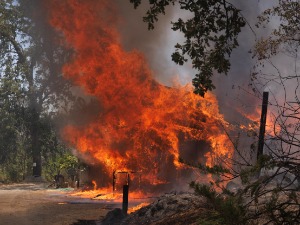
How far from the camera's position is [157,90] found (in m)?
22.6

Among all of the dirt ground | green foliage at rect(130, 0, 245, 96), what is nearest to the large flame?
the dirt ground

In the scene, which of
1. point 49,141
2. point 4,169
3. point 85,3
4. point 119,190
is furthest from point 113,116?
point 4,169

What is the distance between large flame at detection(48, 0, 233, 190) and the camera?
2244cm

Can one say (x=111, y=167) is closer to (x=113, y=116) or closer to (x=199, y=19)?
(x=113, y=116)

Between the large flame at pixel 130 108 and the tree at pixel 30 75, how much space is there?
11316 millimetres

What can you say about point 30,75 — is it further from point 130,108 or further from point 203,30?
point 203,30

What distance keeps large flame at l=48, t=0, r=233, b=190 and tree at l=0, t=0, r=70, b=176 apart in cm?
1132

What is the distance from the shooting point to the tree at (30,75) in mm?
34562

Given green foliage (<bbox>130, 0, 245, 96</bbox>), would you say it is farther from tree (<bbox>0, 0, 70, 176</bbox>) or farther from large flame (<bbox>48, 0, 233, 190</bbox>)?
tree (<bbox>0, 0, 70, 176</bbox>)

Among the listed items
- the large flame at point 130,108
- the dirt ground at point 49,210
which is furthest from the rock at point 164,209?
the large flame at point 130,108

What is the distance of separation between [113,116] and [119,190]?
4230 millimetres

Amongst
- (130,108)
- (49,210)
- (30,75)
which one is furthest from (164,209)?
(30,75)

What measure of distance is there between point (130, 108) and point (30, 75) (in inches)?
656

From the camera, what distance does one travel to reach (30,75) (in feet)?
117
